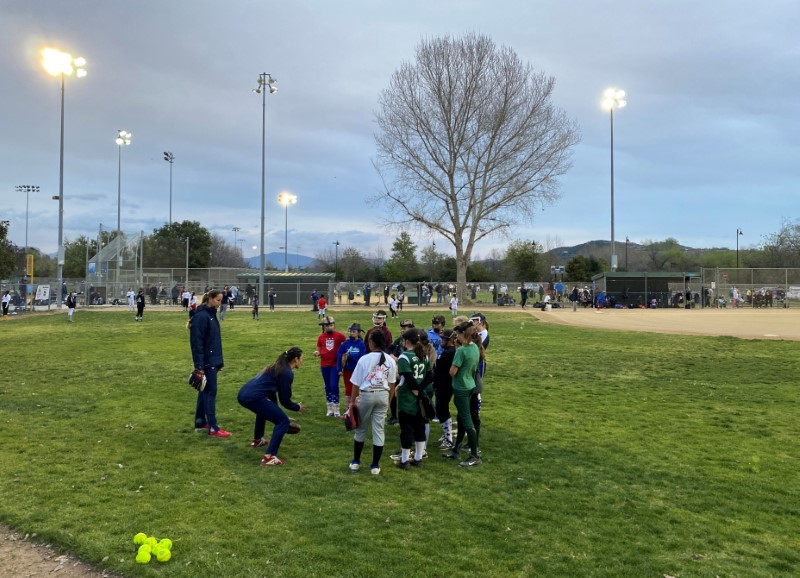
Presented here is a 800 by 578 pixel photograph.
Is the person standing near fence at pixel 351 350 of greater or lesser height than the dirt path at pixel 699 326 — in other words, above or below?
above

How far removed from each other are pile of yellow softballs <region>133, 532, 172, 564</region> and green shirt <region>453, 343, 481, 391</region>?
3415mm

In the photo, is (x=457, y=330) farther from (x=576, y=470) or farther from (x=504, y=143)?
(x=504, y=143)

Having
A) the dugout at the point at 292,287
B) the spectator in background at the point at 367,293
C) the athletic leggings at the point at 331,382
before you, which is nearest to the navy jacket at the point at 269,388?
the athletic leggings at the point at 331,382

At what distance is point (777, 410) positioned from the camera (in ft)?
30.5

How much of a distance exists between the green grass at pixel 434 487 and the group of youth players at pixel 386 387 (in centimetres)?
33

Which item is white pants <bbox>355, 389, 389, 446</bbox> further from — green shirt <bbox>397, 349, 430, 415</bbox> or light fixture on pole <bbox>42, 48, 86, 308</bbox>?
light fixture on pole <bbox>42, 48, 86, 308</bbox>

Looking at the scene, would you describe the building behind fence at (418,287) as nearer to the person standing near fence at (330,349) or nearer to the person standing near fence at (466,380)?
the person standing near fence at (330,349)

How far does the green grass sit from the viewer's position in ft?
13.9

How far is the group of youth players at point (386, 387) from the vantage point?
19.9 ft

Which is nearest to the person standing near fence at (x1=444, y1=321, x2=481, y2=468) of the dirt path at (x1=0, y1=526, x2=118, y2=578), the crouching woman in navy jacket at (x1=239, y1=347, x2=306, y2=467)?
the crouching woman in navy jacket at (x1=239, y1=347, x2=306, y2=467)

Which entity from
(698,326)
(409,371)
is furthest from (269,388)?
(698,326)

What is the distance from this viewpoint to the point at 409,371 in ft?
20.5

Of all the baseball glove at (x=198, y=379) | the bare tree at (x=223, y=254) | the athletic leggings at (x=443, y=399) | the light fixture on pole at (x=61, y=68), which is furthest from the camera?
the bare tree at (x=223, y=254)

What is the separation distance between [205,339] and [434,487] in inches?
146
